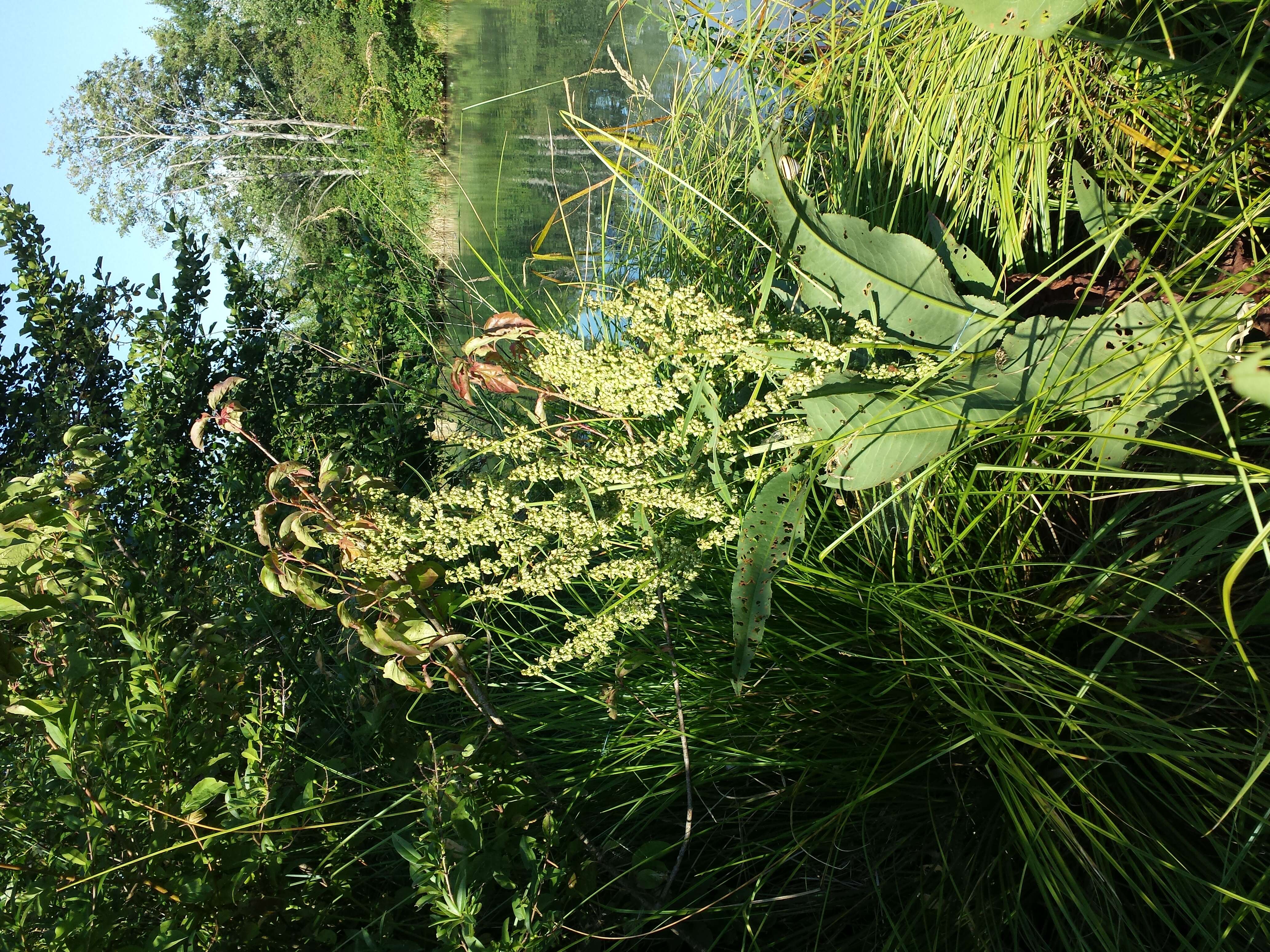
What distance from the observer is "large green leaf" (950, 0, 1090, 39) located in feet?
3.13

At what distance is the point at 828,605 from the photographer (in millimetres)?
1450

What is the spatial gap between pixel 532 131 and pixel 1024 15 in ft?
14.7

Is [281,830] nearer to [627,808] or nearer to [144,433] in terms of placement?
[627,808]

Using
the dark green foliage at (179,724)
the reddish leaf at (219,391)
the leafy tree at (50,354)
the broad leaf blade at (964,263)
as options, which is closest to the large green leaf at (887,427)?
the broad leaf blade at (964,263)

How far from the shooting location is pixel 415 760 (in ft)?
4.23

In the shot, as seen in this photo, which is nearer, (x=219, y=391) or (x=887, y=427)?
(x=887, y=427)

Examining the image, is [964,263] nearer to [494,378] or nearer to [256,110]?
[494,378]

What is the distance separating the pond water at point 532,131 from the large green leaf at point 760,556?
85 centimetres

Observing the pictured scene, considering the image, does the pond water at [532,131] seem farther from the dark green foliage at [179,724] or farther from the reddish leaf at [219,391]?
the dark green foliage at [179,724]

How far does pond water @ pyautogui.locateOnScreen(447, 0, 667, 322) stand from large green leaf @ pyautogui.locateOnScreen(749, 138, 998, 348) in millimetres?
727

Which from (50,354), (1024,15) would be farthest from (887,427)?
(50,354)

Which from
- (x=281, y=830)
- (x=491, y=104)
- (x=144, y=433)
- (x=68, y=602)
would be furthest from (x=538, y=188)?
(x=281, y=830)

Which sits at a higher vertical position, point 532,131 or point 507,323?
point 532,131

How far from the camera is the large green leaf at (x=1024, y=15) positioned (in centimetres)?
95
